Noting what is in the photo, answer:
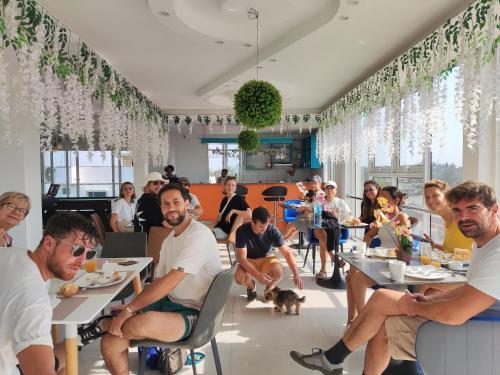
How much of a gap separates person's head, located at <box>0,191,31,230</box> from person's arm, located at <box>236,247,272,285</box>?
179cm

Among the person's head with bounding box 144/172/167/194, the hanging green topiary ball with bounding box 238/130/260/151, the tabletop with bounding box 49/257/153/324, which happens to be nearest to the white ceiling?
the hanging green topiary ball with bounding box 238/130/260/151

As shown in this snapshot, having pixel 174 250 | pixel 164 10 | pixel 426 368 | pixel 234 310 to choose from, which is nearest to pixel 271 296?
pixel 234 310

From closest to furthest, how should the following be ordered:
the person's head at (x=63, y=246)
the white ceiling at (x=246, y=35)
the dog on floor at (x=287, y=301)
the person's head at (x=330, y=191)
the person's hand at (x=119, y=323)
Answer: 1. the person's head at (x=63, y=246)
2. the person's hand at (x=119, y=323)
3. the white ceiling at (x=246, y=35)
4. the dog on floor at (x=287, y=301)
5. the person's head at (x=330, y=191)

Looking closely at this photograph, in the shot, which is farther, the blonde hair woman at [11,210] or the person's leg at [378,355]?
the blonde hair woman at [11,210]

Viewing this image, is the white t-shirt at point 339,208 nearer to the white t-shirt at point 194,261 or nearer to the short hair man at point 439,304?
the short hair man at point 439,304

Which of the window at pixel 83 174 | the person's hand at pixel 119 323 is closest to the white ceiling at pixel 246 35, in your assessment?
the person's hand at pixel 119 323

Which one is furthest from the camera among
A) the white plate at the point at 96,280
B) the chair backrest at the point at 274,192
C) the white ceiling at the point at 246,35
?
the chair backrest at the point at 274,192

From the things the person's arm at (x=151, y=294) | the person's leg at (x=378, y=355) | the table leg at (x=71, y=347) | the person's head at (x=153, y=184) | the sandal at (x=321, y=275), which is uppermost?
the person's head at (x=153, y=184)

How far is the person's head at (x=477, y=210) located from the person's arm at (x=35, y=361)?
A: 1.66 m

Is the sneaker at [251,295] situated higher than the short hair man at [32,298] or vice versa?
the short hair man at [32,298]

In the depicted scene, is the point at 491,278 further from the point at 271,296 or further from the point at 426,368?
the point at 271,296

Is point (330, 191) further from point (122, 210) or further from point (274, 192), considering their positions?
point (122, 210)

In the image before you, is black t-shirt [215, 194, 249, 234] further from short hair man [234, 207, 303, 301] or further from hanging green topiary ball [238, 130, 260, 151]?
hanging green topiary ball [238, 130, 260, 151]

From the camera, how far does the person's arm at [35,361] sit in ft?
3.23
